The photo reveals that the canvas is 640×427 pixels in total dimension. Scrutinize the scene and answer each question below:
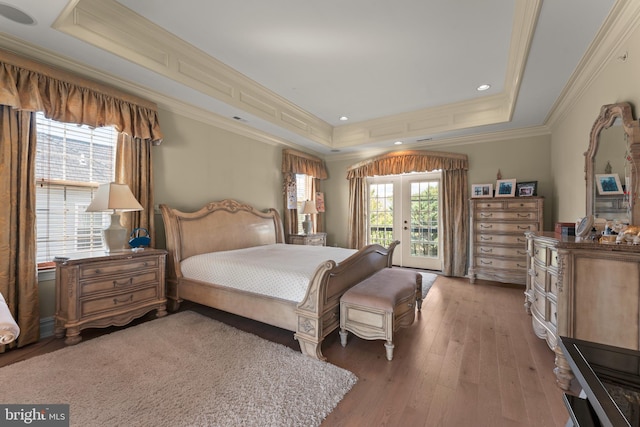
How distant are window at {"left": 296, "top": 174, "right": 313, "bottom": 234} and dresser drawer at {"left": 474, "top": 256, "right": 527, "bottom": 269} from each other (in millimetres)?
3346

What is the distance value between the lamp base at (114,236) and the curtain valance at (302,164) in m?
2.93

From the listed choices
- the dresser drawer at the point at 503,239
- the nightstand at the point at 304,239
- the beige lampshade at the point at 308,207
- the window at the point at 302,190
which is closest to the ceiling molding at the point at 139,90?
the window at the point at 302,190

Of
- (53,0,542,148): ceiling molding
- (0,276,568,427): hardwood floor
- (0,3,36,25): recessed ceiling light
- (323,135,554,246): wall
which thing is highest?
(53,0,542,148): ceiling molding

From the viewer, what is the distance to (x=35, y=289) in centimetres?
237

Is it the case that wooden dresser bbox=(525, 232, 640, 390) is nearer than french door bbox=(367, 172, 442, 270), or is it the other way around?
wooden dresser bbox=(525, 232, 640, 390)

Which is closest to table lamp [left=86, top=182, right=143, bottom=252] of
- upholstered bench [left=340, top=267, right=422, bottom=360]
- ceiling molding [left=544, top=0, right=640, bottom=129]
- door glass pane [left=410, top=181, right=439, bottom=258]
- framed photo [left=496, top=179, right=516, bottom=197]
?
upholstered bench [left=340, top=267, right=422, bottom=360]

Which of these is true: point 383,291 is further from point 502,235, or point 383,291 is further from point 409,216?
point 409,216

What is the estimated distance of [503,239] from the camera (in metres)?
4.16

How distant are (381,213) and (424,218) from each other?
2.98 ft

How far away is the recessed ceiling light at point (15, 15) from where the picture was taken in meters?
1.88

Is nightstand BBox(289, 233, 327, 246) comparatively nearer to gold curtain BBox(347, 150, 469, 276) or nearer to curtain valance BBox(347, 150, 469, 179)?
curtain valance BBox(347, 150, 469, 179)

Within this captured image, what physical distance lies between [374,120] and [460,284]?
3.31 m

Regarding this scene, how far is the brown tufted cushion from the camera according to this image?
2184 mm

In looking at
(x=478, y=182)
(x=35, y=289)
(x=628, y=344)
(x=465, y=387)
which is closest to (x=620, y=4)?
(x=628, y=344)
